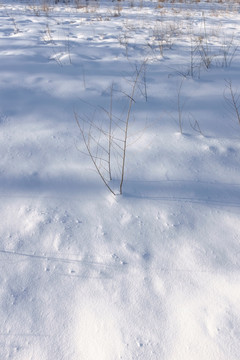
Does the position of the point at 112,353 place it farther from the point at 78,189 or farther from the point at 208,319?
the point at 78,189

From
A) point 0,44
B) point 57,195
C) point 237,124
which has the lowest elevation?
point 57,195

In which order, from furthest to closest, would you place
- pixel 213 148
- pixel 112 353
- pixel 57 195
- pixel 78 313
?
1. pixel 213 148
2. pixel 57 195
3. pixel 78 313
4. pixel 112 353

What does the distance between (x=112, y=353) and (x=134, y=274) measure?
0.31 m

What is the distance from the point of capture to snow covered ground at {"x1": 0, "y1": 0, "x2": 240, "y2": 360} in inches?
38.9

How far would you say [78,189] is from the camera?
60.9 inches

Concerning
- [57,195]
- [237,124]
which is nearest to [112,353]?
[57,195]

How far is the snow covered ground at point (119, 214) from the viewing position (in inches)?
38.9

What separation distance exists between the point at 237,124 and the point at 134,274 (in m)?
1.43

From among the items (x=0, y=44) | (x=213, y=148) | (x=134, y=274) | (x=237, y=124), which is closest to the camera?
(x=134, y=274)

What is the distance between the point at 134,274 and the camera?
1155 mm

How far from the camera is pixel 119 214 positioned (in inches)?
55.2

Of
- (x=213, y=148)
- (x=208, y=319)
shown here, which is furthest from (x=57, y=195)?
(x=213, y=148)

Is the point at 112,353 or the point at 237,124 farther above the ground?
the point at 237,124

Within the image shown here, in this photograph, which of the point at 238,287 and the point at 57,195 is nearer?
the point at 238,287
